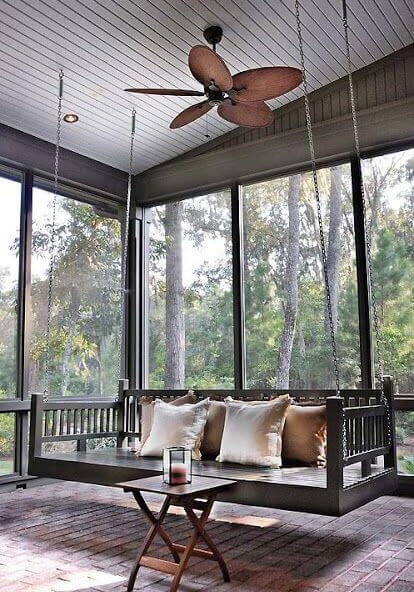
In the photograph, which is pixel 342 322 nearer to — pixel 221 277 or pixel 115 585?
pixel 221 277

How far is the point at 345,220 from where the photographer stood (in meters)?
5.20

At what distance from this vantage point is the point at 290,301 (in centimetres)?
541

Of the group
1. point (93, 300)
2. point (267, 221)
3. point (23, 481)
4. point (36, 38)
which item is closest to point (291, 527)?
point (23, 481)

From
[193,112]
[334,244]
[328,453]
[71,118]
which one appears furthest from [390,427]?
[71,118]

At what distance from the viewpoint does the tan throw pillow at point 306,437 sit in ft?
→ 13.0

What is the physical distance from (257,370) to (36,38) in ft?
10.8

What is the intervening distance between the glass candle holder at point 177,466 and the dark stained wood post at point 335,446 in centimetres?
73

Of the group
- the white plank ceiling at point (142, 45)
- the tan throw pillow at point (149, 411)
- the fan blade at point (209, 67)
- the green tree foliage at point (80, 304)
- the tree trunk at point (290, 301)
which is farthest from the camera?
the green tree foliage at point (80, 304)

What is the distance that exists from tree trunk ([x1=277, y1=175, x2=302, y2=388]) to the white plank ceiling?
1168 mm

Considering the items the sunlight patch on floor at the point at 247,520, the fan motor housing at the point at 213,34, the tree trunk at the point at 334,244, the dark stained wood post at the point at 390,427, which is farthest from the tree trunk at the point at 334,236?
the sunlight patch on floor at the point at 247,520

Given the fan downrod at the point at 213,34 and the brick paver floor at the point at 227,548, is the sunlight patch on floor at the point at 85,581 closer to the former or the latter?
the brick paver floor at the point at 227,548

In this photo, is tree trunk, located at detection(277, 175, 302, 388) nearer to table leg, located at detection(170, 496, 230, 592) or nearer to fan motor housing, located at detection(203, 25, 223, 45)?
fan motor housing, located at detection(203, 25, 223, 45)

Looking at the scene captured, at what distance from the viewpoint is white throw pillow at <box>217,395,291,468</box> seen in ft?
12.7

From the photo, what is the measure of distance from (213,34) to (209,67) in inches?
41.7
